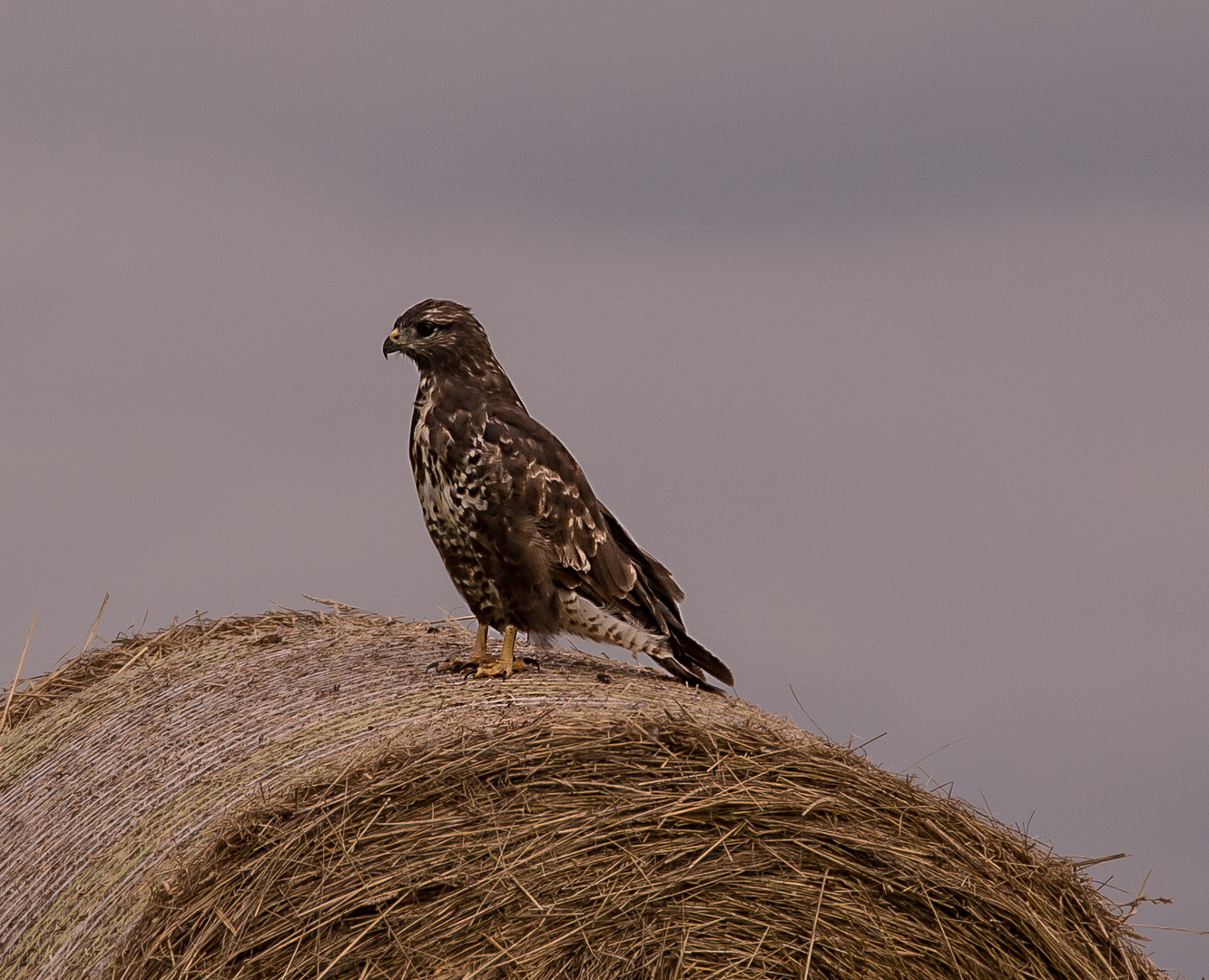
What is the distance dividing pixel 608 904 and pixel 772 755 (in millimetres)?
756

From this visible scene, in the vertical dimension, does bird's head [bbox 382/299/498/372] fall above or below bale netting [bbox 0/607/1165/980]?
above

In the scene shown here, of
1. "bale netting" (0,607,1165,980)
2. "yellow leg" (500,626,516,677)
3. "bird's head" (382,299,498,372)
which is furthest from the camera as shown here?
"bird's head" (382,299,498,372)

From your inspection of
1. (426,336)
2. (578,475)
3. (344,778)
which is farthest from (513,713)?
(426,336)

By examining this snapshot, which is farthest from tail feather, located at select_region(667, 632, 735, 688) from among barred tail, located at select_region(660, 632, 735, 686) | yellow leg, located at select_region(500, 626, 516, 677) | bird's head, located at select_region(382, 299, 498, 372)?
bird's head, located at select_region(382, 299, 498, 372)

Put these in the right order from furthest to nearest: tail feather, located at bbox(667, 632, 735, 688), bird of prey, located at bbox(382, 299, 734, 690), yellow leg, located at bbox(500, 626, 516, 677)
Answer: tail feather, located at bbox(667, 632, 735, 688)
bird of prey, located at bbox(382, 299, 734, 690)
yellow leg, located at bbox(500, 626, 516, 677)

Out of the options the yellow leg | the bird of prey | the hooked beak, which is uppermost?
the hooked beak

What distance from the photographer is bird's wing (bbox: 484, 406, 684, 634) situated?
20.6 feet

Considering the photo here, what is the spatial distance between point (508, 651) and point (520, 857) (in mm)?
1072

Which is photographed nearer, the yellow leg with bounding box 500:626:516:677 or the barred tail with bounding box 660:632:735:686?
the yellow leg with bounding box 500:626:516:677

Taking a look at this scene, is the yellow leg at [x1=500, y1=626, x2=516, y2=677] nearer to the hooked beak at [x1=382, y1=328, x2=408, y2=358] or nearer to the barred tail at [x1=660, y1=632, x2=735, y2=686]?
the barred tail at [x1=660, y1=632, x2=735, y2=686]

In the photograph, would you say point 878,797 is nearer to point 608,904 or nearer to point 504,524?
point 608,904

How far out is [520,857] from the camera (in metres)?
5.29

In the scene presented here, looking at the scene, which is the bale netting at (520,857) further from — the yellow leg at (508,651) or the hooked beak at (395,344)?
the hooked beak at (395,344)

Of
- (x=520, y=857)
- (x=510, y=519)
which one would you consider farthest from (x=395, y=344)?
(x=520, y=857)
